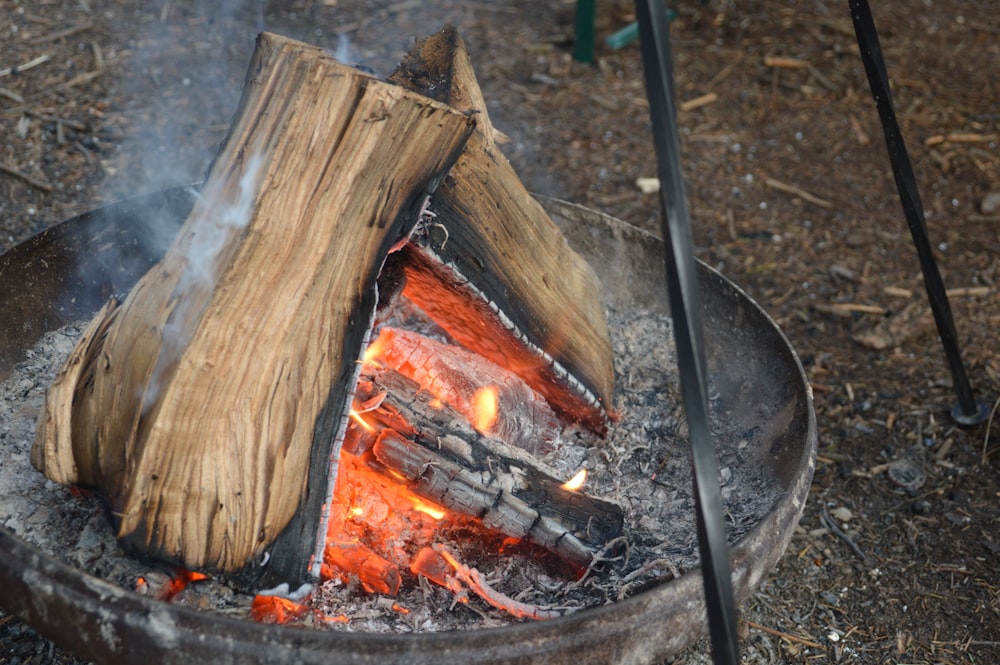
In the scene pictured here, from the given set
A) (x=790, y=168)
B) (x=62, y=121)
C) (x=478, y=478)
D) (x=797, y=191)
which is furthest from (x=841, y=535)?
(x=62, y=121)

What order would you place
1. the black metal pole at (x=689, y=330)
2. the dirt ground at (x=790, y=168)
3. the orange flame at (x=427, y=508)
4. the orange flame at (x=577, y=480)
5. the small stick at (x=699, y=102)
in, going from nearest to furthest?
the black metal pole at (x=689, y=330)
the orange flame at (x=427, y=508)
the orange flame at (x=577, y=480)
the dirt ground at (x=790, y=168)
the small stick at (x=699, y=102)

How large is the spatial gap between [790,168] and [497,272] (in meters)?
2.67

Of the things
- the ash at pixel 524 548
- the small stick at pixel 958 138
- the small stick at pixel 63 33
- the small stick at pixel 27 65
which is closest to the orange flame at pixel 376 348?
the ash at pixel 524 548

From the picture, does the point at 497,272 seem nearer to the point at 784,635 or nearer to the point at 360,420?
the point at 360,420

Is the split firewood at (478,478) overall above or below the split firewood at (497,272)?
below

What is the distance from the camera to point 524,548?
1.91 meters

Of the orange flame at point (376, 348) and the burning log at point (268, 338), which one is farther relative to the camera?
the orange flame at point (376, 348)

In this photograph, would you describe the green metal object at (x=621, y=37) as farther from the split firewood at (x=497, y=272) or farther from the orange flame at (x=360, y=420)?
the orange flame at (x=360, y=420)

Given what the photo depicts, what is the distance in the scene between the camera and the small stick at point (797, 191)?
13.0ft

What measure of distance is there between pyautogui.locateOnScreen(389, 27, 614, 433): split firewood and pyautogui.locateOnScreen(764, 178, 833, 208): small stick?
207 cm

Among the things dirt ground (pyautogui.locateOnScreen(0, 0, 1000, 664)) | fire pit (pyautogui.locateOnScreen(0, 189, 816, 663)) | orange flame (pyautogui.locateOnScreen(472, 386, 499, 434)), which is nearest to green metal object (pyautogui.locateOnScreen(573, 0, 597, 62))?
dirt ground (pyautogui.locateOnScreen(0, 0, 1000, 664))

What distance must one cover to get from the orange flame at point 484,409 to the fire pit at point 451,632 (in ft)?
1.87

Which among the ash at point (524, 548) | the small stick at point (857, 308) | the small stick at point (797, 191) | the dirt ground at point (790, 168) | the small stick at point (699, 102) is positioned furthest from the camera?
the small stick at point (699, 102)

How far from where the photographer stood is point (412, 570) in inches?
71.9
